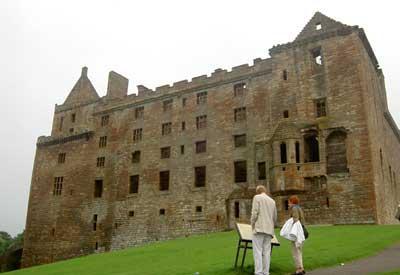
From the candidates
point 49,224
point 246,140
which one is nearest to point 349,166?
point 246,140

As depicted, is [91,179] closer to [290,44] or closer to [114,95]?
[114,95]

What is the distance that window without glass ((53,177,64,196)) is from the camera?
46.9 metres

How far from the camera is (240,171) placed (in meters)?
36.5

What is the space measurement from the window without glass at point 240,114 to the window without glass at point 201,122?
122 inches

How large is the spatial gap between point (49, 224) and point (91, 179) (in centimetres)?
684

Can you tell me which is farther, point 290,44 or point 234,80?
point 234,80

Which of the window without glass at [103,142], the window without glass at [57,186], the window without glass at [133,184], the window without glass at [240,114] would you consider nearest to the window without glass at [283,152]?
the window without glass at [240,114]

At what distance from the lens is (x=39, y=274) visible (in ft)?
64.2

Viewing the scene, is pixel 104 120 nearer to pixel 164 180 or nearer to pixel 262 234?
pixel 164 180

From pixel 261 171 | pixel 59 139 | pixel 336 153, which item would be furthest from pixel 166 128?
pixel 336 153

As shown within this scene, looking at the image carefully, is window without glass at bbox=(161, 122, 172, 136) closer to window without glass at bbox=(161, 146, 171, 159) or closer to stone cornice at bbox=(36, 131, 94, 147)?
window without glass at bbox=(161, 146, 171, 159)

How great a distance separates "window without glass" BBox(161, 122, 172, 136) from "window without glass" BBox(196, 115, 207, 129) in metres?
3.11

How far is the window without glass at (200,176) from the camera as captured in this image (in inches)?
1500

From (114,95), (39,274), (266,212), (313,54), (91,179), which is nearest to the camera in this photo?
(266,212)
